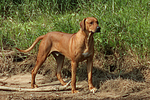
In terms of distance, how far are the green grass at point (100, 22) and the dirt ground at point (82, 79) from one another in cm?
31

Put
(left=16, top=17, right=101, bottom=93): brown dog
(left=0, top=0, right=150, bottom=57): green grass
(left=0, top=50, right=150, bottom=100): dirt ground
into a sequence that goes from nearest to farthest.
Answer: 1. (left=16, top=17, right=101, bottom=93): brown dog
2. (left=0, top=50, right=150, bottom=100): dirt ground
3. (left=0, top=0, right=150, bottom=57): green grass

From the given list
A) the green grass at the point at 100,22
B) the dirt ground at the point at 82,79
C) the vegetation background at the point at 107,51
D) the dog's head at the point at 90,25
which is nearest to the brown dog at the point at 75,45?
the dog's head at the point at 90,25

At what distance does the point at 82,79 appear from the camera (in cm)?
624

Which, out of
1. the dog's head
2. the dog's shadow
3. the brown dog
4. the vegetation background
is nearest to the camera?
the dog's head

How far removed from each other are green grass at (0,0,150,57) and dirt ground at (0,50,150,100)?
31 centimetres

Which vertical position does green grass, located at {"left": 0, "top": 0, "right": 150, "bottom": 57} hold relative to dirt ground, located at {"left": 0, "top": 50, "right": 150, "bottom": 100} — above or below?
above

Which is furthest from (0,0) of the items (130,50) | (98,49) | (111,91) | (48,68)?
(111,91)

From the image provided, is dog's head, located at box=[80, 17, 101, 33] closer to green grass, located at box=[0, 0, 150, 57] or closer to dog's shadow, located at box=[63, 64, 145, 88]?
dog's shadow, located at box=[63, 64, 145, 88]

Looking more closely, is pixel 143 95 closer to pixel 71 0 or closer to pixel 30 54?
pixel 30 54

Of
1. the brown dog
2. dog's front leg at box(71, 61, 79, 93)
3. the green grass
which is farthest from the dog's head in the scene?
the green grass

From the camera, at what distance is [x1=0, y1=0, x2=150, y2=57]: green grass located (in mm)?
6629

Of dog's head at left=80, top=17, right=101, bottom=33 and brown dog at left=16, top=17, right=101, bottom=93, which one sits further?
brown dog at left=16, top=17, right=101, bottom=93

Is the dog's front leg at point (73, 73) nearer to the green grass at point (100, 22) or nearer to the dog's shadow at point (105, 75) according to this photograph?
the dog's shadow at point (105, 75)

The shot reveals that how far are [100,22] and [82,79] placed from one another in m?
1.79
